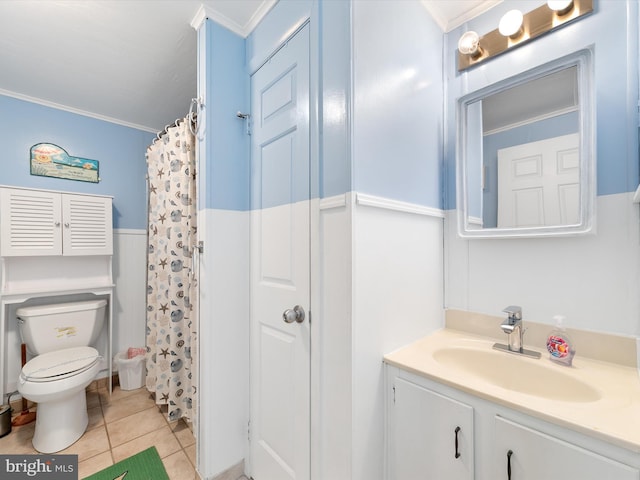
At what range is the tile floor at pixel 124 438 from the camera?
1.52m

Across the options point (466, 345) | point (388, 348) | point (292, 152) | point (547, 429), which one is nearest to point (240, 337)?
point (388, 348)

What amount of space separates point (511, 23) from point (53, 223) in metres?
3.03

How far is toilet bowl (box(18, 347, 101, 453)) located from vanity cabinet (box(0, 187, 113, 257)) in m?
0.78

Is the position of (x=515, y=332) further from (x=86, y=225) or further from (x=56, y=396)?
(x=86, y=225)

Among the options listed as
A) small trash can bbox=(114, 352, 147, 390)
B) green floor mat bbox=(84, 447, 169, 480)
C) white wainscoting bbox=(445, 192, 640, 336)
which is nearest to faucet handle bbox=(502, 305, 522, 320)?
white wainscoting bbox=(445, 192, 640, 336)

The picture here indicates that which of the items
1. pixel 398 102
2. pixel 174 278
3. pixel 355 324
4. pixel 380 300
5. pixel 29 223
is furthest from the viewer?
pixel 29 223

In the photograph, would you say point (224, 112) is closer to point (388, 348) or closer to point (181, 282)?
point (181, 282)

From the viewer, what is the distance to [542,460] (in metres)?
0.74

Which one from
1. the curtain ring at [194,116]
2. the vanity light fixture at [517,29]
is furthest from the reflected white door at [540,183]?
the curtain ring at [194,116]

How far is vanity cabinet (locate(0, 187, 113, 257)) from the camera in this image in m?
1.87

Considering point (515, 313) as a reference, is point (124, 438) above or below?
below

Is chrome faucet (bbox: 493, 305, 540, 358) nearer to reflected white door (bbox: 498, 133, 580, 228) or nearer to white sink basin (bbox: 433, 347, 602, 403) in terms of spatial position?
white sink basin (bbox: 433, 347, 602, 403)

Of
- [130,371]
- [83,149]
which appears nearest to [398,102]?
[83,149]

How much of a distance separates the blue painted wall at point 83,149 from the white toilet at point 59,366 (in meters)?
0.82
